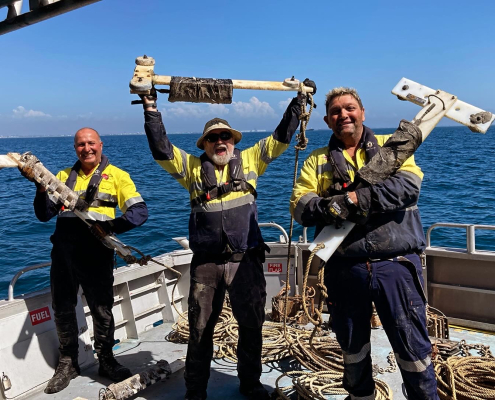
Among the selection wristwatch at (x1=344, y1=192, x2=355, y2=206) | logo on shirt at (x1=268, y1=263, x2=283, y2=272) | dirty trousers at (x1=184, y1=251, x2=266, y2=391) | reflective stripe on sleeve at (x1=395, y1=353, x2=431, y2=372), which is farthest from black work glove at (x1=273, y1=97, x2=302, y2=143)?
logo on shirt at (x1=268, y1=263, x2=283, y2=272)

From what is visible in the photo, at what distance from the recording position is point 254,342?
12.7ft

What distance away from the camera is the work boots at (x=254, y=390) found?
3.87m

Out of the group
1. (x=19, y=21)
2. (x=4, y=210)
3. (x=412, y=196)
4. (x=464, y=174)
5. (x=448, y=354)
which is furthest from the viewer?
(x=464, y=174)

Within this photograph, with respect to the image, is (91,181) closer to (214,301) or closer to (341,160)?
(214,301)

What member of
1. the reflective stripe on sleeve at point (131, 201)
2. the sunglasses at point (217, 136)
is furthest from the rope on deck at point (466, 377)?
the reflective stripe on sleeve at point (131, 201)

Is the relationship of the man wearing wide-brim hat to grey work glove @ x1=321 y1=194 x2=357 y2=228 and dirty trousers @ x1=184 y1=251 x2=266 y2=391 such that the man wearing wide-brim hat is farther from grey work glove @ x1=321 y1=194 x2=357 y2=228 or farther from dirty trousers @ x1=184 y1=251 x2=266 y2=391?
grey work glove @ x1=321 y1=194 x2=357 y2=228

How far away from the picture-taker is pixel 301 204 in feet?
10.2

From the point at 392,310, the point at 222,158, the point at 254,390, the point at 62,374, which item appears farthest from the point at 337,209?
the point at 62,374

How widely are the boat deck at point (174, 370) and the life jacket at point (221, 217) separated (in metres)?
1.30

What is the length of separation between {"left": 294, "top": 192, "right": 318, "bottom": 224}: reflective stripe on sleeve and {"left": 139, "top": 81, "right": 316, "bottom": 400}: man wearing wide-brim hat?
2.30 ft

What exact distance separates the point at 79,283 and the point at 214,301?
1374 mm

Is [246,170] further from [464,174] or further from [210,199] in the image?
[464,174]

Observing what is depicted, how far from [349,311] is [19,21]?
2798 mm

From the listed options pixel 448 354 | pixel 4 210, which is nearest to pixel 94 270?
pixel 448 354
